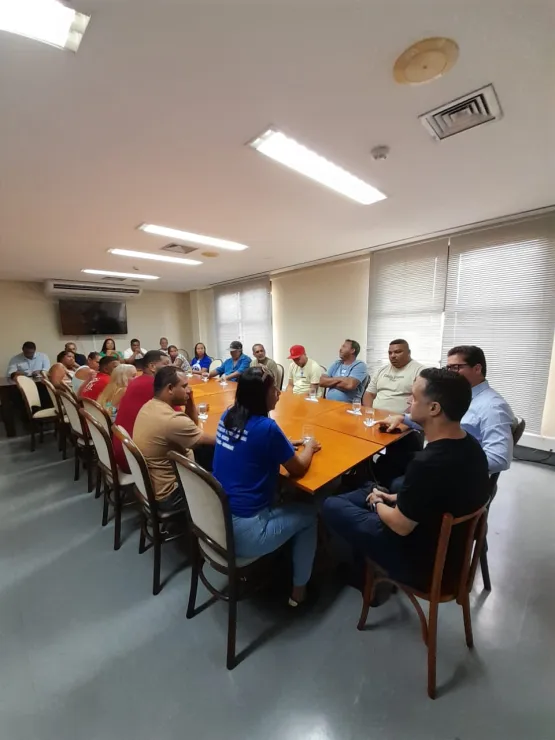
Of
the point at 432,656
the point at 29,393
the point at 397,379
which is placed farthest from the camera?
the point at 29,393

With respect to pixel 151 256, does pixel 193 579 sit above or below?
below

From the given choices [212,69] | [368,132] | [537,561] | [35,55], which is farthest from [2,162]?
[537,561]

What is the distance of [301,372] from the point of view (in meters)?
4.09

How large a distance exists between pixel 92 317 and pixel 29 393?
3.57 m

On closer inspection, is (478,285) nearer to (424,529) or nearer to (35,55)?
(424,529)

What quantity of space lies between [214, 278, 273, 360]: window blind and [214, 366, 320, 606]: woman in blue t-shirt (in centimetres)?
508

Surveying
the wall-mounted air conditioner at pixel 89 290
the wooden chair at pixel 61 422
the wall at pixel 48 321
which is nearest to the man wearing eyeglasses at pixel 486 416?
the wooden chair at pixel 61 422

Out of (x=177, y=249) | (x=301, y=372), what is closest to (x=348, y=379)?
(x=301, y=372)

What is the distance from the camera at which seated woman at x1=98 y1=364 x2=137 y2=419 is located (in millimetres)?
2740

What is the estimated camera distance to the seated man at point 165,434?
1700 millimetres

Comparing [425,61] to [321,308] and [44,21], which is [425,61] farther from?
[321,308]

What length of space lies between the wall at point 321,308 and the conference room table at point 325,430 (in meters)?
2.36

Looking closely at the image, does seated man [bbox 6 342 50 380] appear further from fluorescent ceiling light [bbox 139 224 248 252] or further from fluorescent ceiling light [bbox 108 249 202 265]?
fluorescent ceiling light [bbox 139 224 248 252]

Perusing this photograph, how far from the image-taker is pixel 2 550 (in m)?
2.09
